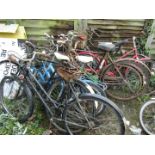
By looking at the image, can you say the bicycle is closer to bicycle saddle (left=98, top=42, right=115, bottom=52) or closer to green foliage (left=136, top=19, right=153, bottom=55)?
bicycle saddle (left=98, top=42, right=115, bottom=52)

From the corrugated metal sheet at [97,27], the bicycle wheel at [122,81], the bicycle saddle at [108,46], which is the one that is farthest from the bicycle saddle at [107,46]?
the corrugated metal sheet at [97,27]

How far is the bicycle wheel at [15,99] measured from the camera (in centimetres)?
Result: 420

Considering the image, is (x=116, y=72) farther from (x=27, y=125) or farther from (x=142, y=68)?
(x=27, y=125)

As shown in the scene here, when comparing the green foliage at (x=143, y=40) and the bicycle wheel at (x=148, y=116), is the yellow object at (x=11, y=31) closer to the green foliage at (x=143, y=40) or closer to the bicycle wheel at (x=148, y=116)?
the green foliage at (x=143, y=40)

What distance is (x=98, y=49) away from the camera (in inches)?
192

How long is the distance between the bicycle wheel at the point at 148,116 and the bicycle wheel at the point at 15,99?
1510 millimetres

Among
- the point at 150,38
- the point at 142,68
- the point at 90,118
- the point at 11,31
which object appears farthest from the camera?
the point at 150,38

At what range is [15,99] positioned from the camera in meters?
4.40

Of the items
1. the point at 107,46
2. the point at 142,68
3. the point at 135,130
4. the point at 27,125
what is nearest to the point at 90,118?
the point at 135,130

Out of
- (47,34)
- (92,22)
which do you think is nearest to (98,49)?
(92,22)

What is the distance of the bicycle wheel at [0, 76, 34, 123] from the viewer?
13.8 feet

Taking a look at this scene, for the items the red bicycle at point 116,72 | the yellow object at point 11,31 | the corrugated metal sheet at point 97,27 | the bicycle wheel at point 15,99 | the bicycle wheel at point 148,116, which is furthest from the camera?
the corrugated metal sheet at point 97,27

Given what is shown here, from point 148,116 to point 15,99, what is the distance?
1867mm
